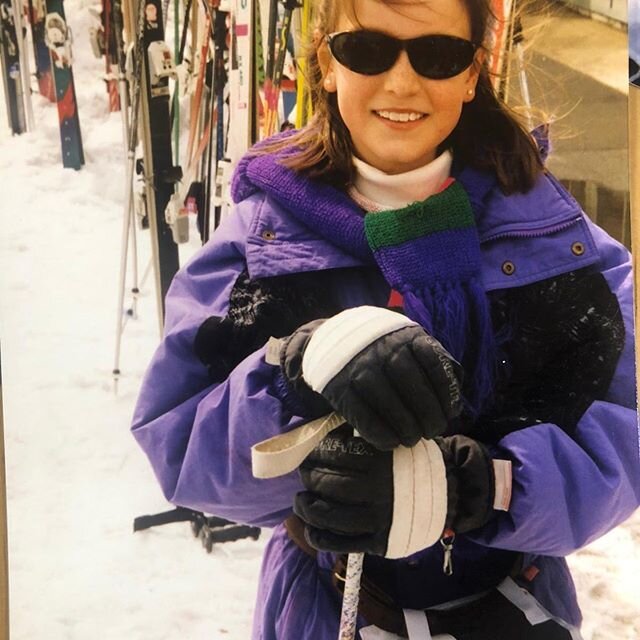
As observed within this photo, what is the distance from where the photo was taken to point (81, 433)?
1135 mm

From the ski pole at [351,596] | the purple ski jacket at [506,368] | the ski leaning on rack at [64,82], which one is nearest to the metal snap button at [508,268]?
the purple ski jacket at [506,368]

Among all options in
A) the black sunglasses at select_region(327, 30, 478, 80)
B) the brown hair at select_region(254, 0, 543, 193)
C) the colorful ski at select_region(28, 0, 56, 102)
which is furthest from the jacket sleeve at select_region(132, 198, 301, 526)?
the colorful ski at select_region(28, 0, 56, 102)

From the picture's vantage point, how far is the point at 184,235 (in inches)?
43.0

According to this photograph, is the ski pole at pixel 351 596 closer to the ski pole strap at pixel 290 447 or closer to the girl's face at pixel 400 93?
the ski pole strap at pixel 290 447

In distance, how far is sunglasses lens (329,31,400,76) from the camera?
33.7 inches

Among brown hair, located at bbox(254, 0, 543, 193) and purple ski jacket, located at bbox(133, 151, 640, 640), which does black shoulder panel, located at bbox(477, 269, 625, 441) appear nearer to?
purple ski jacket, located at bbox(133, 151, 640, 640)

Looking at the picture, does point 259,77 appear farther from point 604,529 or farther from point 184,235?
point 604,529

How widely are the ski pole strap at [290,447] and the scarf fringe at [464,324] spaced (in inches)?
5.6

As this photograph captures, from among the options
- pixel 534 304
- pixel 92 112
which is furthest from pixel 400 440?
pixel 92 112

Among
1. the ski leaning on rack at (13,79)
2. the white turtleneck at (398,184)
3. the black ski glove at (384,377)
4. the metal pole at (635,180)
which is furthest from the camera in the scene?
the ski leaning on rack at (13,79)

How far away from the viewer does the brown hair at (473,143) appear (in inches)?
36.0

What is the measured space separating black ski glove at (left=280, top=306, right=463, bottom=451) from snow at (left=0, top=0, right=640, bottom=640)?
359 mm

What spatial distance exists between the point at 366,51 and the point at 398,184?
0.14 m

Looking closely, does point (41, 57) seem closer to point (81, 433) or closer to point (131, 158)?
point (131, 158)
